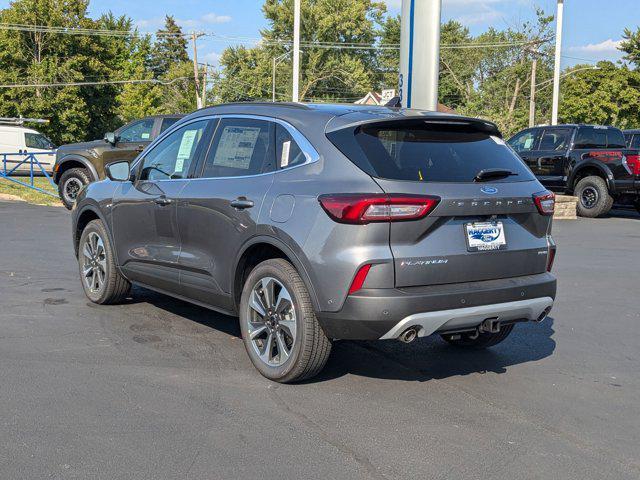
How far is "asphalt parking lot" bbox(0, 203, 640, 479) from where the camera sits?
365 centimetres

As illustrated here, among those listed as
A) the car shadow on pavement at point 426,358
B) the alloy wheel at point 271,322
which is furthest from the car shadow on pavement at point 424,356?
the alloy wheel at point 271,322

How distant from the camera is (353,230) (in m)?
4.25

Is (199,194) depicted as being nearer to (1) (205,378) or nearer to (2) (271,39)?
(1) (205,378)

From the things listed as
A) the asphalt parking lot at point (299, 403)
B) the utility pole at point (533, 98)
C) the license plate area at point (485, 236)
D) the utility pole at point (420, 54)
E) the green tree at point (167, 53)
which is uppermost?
the green tree at point (167, 53)

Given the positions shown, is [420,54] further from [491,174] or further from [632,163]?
[632,163]

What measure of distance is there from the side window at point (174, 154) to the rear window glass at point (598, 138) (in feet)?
45.4

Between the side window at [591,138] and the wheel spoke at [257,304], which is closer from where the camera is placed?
the wheel spoke at [257,304]

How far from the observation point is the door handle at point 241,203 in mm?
4938

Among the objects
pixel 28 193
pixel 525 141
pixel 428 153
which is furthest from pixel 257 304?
pixel 28 193

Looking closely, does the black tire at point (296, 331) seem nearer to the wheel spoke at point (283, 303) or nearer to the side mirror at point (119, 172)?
the wheel spoke at point (283, 303)

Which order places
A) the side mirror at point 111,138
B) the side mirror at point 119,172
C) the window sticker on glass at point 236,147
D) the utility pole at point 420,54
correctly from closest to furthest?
the window sticker on glass at point 236,147, the side mirror at point 119,172, the utility pole at point 420,54, the side mirror at point 111,138

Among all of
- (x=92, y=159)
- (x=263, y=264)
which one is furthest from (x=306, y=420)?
(x=92, y=159)

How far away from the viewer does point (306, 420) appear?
4.21 metres

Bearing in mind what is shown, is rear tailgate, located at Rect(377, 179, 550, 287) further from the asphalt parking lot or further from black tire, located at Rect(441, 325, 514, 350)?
black tire, located at Rect(441, 325, 514, 350)
